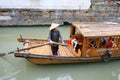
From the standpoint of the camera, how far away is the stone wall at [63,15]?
12.1 metres

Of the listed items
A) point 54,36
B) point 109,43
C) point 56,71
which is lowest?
point 56,71

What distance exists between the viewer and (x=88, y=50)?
7832mm

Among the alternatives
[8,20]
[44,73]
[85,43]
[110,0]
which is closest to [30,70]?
[44,73]

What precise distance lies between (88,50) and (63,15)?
4901 mm

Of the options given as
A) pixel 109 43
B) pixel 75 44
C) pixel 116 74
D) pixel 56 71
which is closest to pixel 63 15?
pixel 75 44

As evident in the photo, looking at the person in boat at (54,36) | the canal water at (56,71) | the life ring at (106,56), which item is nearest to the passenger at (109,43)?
the life ring at (106,56)

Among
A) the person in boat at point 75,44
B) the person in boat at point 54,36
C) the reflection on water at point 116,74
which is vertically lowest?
the reflection on water at point 116,74

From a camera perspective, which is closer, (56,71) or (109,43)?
(56,71)

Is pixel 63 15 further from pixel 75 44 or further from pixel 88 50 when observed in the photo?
pixel 88 50

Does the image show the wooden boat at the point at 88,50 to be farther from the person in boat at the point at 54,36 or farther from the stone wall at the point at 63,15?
the stone wall at the point at 63,15

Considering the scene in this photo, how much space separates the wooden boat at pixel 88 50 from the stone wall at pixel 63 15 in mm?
3812

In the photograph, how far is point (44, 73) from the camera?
761cm

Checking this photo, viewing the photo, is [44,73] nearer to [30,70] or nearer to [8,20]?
[30,70]

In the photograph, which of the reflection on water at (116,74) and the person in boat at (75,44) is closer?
the reflection on water at (116,74)
